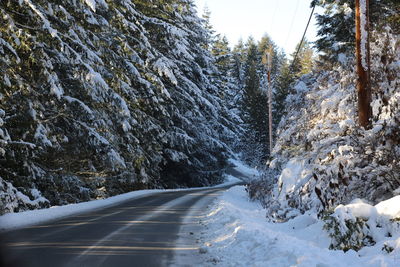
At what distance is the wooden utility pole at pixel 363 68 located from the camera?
924cm

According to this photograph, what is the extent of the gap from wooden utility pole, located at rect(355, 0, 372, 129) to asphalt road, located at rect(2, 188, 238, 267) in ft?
17.6

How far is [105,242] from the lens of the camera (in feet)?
24.1

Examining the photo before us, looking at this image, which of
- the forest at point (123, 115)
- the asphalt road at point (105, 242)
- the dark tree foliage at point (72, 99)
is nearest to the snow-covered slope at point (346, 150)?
the forest at point (123, 115)

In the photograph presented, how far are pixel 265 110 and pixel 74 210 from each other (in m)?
48.1

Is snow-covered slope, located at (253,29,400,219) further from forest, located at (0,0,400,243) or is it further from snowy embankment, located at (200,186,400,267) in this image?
snowy embankment, located at (200,186,400,267)

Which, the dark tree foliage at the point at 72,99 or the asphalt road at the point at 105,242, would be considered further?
the dark tree foliage at the point at 72,99

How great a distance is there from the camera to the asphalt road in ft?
19.6

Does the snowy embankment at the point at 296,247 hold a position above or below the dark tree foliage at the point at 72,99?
below

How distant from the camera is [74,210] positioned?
12.4 metres

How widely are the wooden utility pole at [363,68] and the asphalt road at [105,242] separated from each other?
5369 millimetres

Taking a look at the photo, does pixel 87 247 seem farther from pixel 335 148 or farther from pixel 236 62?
pixel 236 62

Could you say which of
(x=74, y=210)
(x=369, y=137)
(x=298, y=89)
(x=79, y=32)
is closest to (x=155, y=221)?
(x=74, y=210)

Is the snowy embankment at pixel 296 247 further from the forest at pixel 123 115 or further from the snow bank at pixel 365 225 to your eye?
the forest at pixel 123 115

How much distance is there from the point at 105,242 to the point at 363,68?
25.2 feet
